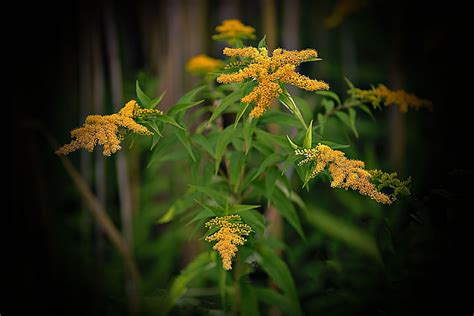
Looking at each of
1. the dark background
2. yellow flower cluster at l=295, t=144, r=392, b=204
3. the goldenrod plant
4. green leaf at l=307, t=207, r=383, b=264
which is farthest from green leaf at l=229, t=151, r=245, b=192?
the dark background

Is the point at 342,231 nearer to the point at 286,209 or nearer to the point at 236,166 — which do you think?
the point at 286,209

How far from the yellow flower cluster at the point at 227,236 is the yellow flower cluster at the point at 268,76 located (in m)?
0.22

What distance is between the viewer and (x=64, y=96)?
2400 millimetres

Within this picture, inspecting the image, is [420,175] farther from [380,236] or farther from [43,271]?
[43,271]

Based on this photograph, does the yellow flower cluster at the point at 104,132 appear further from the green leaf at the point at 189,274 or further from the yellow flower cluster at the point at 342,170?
the green leaf at the point at 189,274

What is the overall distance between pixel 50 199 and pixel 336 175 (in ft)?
5.17

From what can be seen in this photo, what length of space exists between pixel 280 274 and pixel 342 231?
648mm

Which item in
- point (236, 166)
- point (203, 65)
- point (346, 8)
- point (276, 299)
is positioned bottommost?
point (276, 299)

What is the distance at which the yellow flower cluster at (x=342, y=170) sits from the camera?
105cm

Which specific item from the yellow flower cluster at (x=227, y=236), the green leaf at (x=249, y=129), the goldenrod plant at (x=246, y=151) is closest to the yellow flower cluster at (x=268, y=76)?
the goldenrod plant at (x=246, y=151)

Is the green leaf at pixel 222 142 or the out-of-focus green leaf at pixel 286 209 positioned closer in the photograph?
the green leaf at pixel 222 142

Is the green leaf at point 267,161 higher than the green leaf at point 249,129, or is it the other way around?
the green leaf at point 249,129

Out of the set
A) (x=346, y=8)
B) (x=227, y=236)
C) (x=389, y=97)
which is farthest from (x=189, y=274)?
(x=346, y=8)

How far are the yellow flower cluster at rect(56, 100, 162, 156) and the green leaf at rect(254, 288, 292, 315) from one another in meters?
0.55
